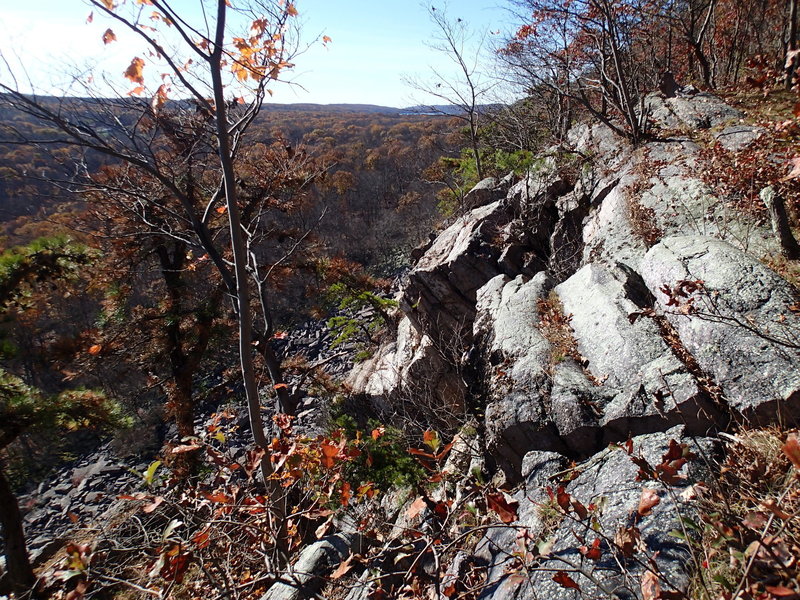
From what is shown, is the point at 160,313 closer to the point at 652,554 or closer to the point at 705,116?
the point at 652,554

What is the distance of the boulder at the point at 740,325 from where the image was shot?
108 inches

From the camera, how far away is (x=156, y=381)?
8875 mm

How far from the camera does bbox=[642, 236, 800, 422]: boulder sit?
2.75 metres

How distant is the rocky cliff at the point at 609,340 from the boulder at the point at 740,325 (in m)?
0.01

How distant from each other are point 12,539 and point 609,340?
8395 mm

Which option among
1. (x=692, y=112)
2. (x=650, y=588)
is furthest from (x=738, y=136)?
(x=650, y=588)

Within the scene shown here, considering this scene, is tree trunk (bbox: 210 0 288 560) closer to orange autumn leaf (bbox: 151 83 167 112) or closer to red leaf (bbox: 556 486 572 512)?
orange autumn leaf (bbox: 151 83 167 112)

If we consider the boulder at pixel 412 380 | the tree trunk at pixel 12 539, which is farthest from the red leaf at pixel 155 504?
the tree trunk at pixel 12 539

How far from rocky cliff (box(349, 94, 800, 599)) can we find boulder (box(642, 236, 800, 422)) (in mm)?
12

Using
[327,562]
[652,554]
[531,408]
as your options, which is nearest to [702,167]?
[531,408]

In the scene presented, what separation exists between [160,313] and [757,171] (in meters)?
10.3

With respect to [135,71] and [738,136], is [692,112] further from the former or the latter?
[135,71]

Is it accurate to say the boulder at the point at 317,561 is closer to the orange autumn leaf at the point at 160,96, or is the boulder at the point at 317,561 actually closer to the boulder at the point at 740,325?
the boulder at the point at 740,325

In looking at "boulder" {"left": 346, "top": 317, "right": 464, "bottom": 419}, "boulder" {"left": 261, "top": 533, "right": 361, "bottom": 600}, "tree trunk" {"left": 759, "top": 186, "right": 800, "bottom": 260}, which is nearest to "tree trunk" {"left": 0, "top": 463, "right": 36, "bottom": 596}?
"boulder" {"left": 261, "top": 533, "right": 361, "bottom": 600}
